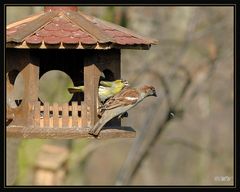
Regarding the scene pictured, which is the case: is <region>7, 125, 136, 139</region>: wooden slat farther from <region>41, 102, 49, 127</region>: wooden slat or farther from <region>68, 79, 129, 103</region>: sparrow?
<region>68, 79, 129, 103</region>: sparrow

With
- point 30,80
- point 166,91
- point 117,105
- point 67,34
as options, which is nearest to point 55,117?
point 30,80

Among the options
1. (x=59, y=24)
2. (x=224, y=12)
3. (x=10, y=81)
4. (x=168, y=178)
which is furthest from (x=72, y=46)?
(x=168, y=178)

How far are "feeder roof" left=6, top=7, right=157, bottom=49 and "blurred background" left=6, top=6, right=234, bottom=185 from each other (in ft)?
9.54

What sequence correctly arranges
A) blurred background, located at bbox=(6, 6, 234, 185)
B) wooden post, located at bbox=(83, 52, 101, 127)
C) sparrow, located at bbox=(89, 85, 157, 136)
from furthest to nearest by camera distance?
blurred background, located at bbox=(6, 6, 234, 185) < wooden post, located at bbox=(83, 52, 101, 127) < sparrow, located at bbox=(89, 85, 157, 136)

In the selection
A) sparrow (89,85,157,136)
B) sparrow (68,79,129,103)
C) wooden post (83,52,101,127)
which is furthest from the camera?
sparrow (68,79,129,103)

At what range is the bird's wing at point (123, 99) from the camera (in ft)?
19.6

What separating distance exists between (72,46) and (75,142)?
7.84m

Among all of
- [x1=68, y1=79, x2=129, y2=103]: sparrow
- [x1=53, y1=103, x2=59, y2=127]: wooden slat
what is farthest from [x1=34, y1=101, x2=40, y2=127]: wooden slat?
[x1=68, y1=79, x2=129, y2=103]: sparrow

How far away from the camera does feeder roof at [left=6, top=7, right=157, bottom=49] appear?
227 inches

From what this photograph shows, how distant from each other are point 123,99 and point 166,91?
588 centimetres

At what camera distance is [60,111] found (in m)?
6.00

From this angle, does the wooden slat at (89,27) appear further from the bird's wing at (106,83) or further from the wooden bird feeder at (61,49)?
the bird's wing at (106,83)

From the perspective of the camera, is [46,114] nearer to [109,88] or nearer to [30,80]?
[30,80]

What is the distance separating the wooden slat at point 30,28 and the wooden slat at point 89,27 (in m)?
0.15
